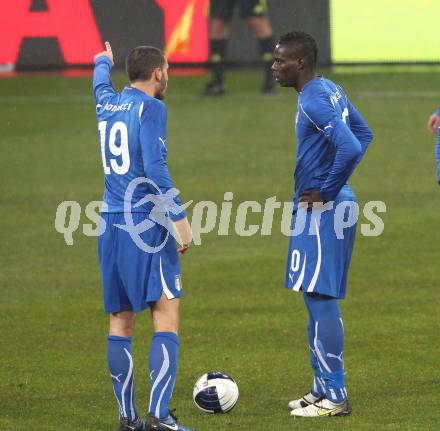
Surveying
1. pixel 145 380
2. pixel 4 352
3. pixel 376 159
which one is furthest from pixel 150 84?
pixel 376 159

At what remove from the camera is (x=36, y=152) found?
52.5 ft

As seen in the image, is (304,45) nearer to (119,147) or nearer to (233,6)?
(119,147)

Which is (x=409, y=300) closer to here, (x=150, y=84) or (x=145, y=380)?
(x=145, y=380)

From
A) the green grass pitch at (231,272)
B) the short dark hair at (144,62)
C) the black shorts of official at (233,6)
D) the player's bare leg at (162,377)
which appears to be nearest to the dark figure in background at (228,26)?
the black shorts of official at (233,6)

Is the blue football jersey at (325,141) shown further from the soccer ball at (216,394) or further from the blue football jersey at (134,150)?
the soccer ball at (216,394)

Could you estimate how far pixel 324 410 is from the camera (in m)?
6.84

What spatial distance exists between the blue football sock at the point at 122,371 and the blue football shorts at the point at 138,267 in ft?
0.61

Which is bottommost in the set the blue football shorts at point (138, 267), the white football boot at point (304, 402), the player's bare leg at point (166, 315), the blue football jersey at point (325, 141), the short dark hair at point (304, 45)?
the white football boot at point (304, 402)

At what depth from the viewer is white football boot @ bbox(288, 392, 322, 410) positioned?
23.0 ft

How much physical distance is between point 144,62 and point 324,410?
83.0 inches

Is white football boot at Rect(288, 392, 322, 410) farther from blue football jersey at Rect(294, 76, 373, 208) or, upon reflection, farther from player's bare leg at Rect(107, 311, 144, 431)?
blue football jersey at Rect(294, 76, 373, 208)

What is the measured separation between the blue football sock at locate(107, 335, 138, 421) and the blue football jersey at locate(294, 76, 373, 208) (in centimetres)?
126

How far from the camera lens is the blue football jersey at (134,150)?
6.27 metres

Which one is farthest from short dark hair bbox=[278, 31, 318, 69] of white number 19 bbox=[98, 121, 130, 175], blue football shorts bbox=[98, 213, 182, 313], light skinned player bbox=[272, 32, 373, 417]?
blue football shorts bbox=[98, 213, 182, 313]
